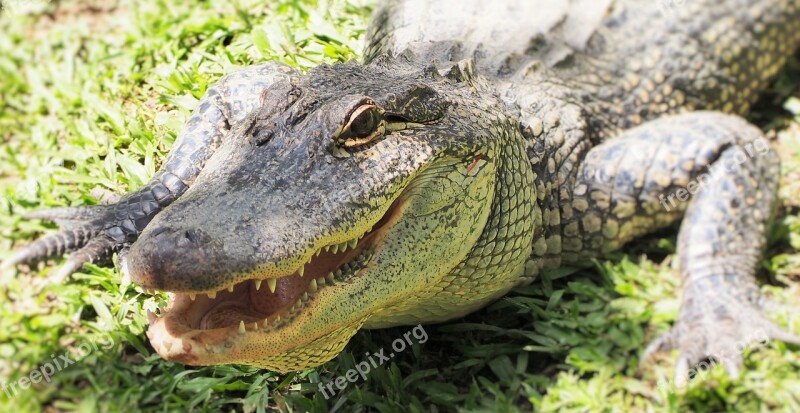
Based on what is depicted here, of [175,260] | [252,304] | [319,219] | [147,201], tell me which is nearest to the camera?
[175,260]

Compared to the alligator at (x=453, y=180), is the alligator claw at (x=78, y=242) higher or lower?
lower

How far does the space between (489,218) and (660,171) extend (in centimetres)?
99

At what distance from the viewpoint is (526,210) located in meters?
3.47

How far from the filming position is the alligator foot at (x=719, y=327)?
11.1ft

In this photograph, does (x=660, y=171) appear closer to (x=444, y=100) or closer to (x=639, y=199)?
(x=639, y=199)

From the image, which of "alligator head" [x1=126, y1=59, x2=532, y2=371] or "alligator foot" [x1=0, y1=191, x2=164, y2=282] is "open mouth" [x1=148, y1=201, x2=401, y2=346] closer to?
"alligator head" [x1=126, y1=59, x2=532, y2=371]

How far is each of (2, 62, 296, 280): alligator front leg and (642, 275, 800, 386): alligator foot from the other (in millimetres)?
2008

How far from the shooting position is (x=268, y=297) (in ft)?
9.26

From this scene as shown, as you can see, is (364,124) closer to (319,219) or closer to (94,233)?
(319,219)

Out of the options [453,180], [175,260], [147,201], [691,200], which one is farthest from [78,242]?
[691,200]

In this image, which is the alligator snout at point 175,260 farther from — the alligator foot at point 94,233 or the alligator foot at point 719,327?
the alligator foot at point 719,327

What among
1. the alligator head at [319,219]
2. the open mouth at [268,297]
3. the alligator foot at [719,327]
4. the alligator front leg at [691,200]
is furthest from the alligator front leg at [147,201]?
the alligator foot at [719,327]

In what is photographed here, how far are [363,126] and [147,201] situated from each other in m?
1.33

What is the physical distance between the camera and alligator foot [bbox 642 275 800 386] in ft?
11.1
